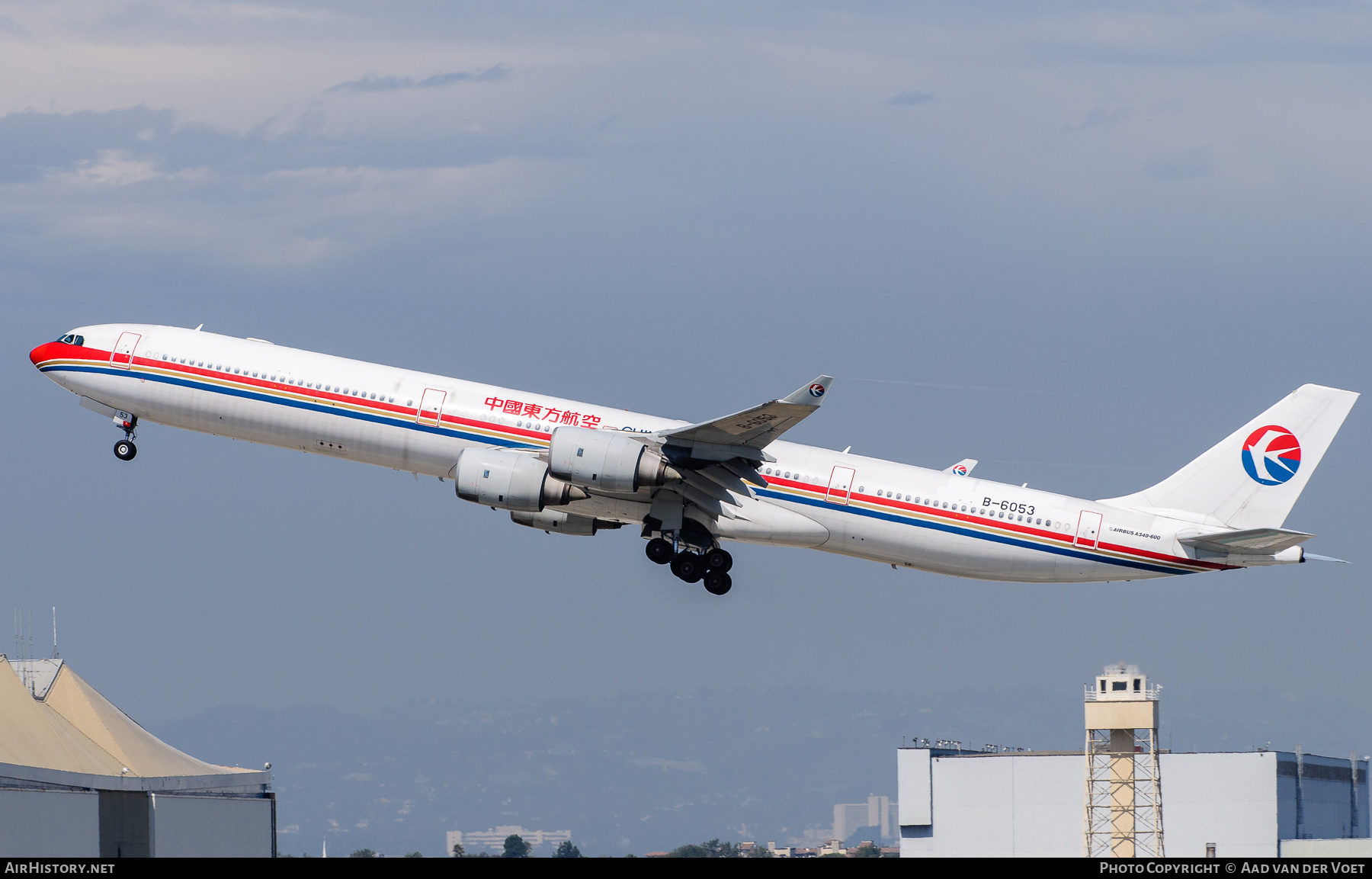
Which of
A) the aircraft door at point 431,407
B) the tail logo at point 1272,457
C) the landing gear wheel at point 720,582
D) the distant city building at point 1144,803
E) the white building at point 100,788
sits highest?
the aircraft door at point 431,407

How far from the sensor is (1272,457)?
164 feet

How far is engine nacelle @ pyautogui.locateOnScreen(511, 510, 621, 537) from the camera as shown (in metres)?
48.7

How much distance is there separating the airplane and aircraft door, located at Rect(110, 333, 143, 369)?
549 millimetres

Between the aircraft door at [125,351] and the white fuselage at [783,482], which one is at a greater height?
the aircraft door at [125,351]

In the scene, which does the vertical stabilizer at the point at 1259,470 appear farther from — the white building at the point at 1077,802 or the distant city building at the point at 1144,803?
the white building at the point at 1077,802

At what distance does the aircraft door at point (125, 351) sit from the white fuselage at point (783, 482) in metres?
2.71

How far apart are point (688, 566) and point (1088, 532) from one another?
465 inches

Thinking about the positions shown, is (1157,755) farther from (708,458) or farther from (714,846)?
(708,458)

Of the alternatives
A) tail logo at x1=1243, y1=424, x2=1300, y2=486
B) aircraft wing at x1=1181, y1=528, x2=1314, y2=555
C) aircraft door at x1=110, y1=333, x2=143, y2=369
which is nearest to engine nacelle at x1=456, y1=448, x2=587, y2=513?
aircraft door at x1=110, y1=333, x2=143, y2=369

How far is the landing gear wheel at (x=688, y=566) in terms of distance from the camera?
1885 inches

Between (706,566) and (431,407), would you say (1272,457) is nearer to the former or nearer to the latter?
(706,566)

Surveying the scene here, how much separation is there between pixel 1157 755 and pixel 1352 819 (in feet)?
128

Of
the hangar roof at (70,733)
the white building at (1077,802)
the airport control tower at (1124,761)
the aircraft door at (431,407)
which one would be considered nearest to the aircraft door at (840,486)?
the aircraft door at (431,407)

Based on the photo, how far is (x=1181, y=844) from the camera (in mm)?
106375
